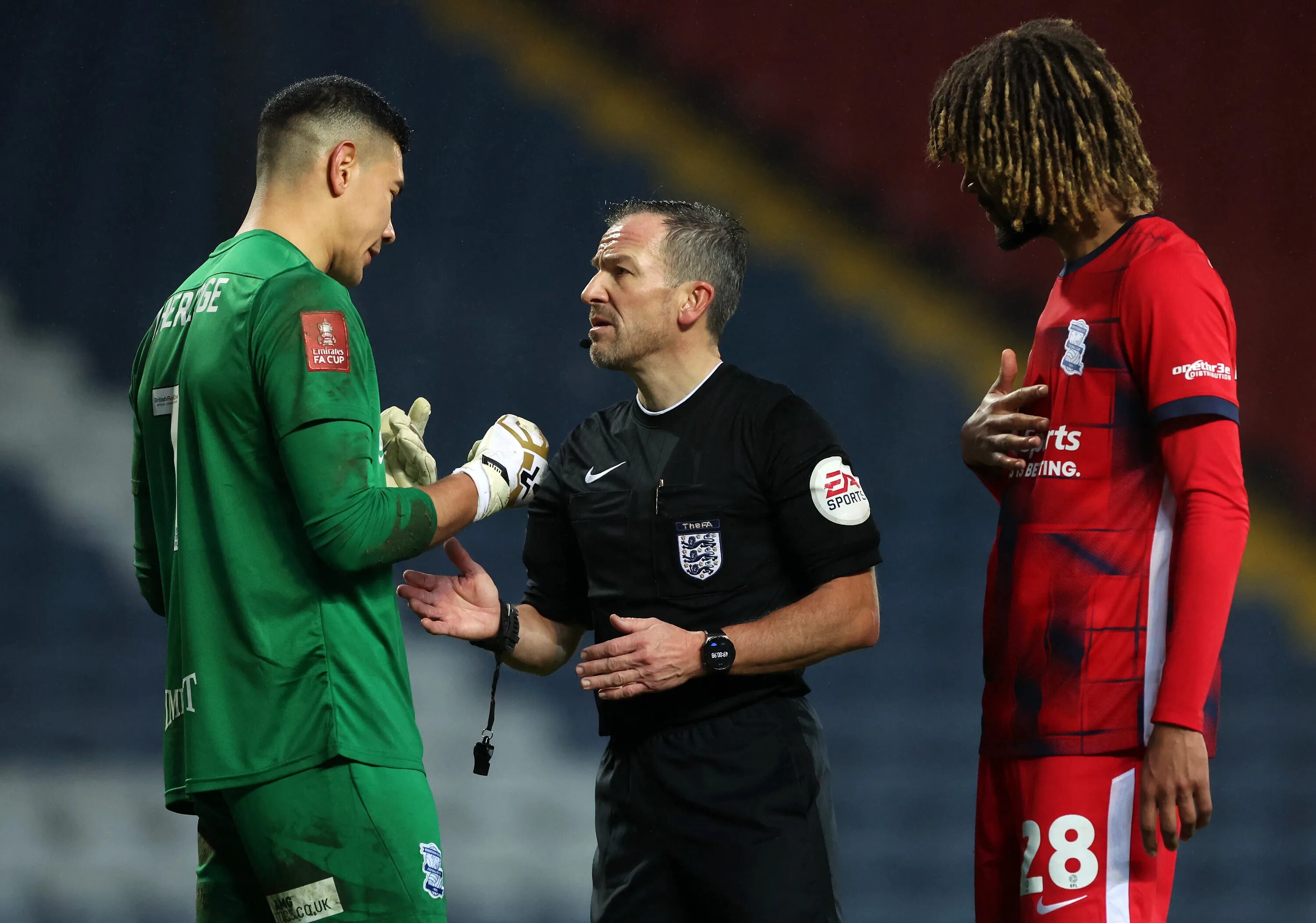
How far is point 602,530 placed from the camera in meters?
2.25

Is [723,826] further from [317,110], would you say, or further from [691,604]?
[317,110]

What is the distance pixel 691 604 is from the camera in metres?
2.17

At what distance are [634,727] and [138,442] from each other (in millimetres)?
939

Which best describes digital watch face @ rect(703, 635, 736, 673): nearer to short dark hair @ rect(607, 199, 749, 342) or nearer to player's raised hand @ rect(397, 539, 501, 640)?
player's raised hand @ rect(397, 539, 501, 640)

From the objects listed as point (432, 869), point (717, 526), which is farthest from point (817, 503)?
point (432, 869)

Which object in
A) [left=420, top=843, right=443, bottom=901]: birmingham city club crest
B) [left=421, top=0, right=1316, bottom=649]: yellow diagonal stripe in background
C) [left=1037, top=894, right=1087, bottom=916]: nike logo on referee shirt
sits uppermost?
[left=421, top=0, right=1316, bottom=649]: yellow diagonal stripe in background

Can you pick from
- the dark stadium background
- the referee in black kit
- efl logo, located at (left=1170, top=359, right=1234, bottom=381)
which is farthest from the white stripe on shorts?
the dark stadium background

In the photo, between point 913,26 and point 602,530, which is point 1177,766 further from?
point 913,26

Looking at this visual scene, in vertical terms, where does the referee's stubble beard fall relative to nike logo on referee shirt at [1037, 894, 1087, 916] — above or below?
above

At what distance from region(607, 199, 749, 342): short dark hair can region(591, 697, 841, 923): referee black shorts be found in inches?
30.7

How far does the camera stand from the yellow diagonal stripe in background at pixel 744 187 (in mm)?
4379

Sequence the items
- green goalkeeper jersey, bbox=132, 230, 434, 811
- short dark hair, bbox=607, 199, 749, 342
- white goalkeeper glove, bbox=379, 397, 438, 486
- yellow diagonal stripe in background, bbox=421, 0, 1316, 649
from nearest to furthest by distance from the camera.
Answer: green goalkeeper jersey, bbox=132, 230, 434, 811
white goalkeeper glove, bbox=379, 397, 438, 486
short dark hair, bbox=607, 199, 749, 342
yellow diagonal stripe in background, bbox=421, 0, 1316, 649

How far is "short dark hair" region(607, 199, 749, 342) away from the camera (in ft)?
8.04

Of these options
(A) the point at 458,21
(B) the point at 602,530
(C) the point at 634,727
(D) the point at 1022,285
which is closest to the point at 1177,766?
(C) the point at 634,727
